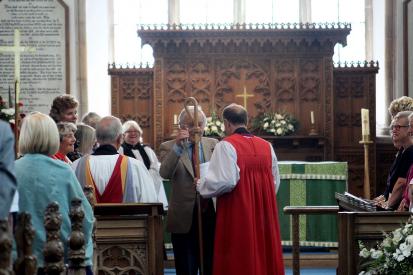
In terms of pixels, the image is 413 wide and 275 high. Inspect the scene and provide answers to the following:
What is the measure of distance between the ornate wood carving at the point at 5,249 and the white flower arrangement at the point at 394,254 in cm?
303

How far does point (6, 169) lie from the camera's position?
3889 millimetres

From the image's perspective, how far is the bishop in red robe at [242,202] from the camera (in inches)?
260

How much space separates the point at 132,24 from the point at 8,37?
2662 millimetres

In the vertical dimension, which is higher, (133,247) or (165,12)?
(165,12)

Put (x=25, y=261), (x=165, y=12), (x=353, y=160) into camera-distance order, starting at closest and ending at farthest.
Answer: (x=25, y=261)
(x=353, y=160)
(x=165, y=12)

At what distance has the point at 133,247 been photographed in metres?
6.50

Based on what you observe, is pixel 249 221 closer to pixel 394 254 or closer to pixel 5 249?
pixel 394 254

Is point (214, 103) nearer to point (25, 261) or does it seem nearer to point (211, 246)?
point (211, 246)

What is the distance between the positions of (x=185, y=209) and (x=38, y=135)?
7.79 feet

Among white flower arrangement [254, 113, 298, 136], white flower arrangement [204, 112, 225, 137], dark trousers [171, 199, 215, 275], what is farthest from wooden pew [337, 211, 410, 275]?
white flower arrangement [254, 113, 298, 136]

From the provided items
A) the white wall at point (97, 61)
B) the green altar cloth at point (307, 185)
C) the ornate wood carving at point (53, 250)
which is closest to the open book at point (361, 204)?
the green altar cloth at point (307, 185)

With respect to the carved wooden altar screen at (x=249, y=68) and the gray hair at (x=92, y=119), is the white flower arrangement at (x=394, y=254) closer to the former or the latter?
the gray hair at (x=92, y=119)

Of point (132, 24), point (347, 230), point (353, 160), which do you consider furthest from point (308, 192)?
point (132, 24)

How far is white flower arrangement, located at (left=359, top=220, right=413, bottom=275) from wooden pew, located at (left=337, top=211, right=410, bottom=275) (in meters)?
0.30
